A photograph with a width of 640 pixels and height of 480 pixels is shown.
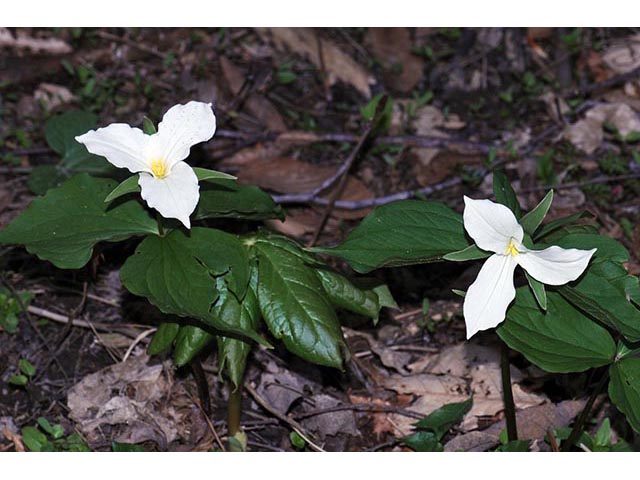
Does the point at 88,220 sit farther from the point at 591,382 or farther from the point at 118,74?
the point at 118,74

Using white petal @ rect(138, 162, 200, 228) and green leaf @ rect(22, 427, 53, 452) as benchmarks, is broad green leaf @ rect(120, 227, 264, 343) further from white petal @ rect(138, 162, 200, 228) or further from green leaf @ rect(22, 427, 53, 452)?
green leaf @ rect(22, 427, 53, 452)

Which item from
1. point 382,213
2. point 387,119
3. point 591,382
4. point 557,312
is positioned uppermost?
point 382,213

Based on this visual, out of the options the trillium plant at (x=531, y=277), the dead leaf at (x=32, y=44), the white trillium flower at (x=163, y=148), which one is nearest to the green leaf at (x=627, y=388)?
the trillium plant at (x=531, y=277)

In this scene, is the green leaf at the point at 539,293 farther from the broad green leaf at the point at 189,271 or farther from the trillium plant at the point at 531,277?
the broad green leaf at the point at 189,271

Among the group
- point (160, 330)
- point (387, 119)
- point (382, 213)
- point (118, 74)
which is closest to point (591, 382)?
point (382, 213)

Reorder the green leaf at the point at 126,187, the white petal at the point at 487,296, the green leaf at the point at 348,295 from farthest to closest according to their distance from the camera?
the green leaf at the point at 348,295
the green leaf at the point at 126,187
the white petal at the point at 487,296

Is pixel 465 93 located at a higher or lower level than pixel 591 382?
higher

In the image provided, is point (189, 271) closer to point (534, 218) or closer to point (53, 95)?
point (534, 218)
